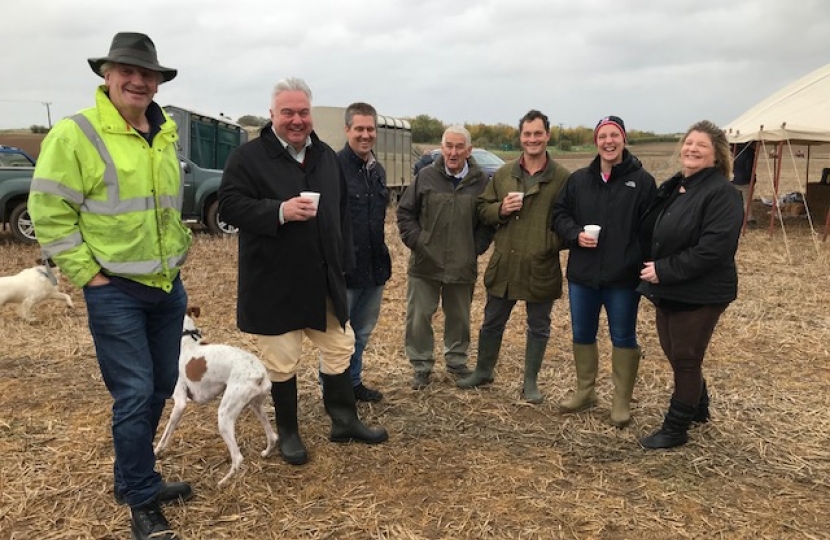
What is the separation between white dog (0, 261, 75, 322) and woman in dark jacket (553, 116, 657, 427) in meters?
5.02

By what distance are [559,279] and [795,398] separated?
1.85 metres

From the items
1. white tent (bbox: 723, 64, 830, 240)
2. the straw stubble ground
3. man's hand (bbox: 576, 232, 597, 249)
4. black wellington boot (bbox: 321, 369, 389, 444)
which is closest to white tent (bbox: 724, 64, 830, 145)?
white tent (bbox: 723, 64, 830, 240)

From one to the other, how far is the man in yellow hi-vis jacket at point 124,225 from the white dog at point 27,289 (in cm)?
408

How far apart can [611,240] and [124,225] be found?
2530 millimetres

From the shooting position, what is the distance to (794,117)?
1174 cm

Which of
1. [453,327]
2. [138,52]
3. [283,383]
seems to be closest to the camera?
[138,52]

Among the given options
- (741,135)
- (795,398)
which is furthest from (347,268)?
(741,135)

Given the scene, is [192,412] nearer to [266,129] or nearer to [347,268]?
[347,268]

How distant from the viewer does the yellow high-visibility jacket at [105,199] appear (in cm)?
228

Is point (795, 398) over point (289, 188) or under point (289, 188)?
under

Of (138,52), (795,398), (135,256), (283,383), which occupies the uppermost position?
(138,52)

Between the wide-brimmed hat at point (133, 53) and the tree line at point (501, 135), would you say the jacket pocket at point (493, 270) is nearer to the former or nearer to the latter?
the wide-brimmed hat at point (133, 53)

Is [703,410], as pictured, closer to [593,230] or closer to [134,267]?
[593,230]

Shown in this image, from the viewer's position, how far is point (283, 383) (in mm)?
3318
